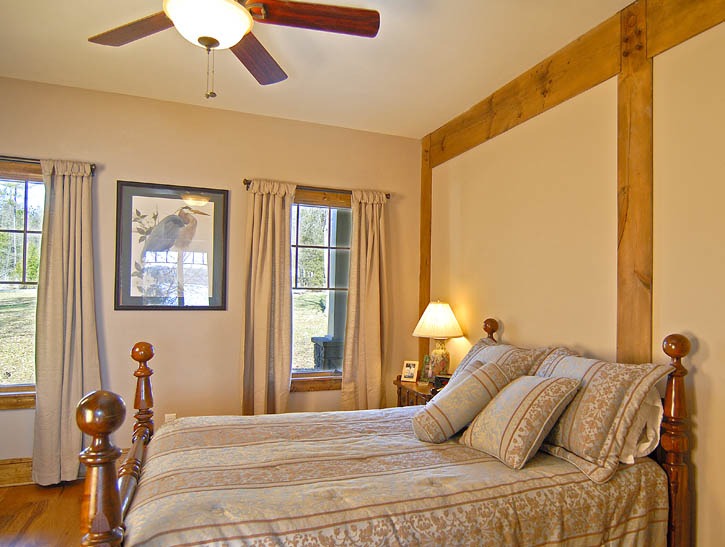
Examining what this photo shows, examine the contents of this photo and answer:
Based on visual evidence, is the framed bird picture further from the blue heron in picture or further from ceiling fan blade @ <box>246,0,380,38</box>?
ceiling fan blade @ <box>246,0,380,38</box>

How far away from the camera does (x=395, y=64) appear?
3.02 m

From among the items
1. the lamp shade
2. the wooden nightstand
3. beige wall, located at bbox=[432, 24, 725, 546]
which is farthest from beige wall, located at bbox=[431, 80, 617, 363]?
the wooden nightstand

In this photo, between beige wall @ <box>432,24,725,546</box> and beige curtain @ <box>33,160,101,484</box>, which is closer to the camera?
beige wall @ <box>432,24,725,546</box>

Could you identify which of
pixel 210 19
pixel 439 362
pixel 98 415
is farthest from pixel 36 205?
pixel 439 362

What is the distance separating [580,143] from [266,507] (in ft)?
7.86

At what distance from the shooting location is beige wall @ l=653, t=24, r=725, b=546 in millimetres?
2012

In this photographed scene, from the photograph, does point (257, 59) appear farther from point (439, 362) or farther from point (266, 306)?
point (439, 362)

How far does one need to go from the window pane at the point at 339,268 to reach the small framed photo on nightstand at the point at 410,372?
852 mm

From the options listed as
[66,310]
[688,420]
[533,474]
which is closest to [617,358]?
[688,420]

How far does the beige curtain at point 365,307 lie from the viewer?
161 inches

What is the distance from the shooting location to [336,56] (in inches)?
115

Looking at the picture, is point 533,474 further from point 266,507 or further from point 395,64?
point 395,64

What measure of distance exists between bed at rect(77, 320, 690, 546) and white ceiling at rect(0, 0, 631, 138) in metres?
1.69

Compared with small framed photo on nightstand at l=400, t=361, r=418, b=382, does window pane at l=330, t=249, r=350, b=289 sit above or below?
above
